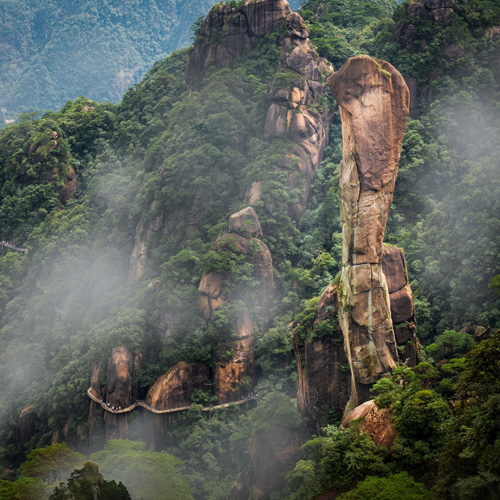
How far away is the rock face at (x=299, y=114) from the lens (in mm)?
58781

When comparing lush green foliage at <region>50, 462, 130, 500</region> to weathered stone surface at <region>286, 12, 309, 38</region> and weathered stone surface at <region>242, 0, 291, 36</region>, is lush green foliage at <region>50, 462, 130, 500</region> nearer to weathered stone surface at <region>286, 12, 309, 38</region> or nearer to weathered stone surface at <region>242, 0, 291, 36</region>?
weathered stone surface at <region>286, 12, 309, 38</region>

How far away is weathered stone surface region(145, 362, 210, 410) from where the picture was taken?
156 ft

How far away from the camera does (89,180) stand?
74.5 metres

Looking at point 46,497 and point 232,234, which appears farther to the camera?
point 232,234

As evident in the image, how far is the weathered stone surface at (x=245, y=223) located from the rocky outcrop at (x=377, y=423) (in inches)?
939

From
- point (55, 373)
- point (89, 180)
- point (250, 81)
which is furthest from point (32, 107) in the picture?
point (55, 373)

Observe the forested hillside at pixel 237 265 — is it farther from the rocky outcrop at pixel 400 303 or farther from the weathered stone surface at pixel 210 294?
the rocky outcrop at pixel 400 303

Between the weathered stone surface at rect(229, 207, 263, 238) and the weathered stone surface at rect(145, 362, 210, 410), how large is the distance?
1034 cm

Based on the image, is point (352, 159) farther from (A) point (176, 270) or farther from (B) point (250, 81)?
(B) point (250, 81)

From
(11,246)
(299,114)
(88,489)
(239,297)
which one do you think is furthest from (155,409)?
(11,246)

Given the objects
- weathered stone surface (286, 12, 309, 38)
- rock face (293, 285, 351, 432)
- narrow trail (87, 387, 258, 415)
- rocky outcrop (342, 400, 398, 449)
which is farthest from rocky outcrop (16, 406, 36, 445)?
weathered stone surface (286, 12, 309, 38)

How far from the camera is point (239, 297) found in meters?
50.4

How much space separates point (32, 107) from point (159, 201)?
130328 millimetres

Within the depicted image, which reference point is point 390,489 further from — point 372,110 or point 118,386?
point 118,386
